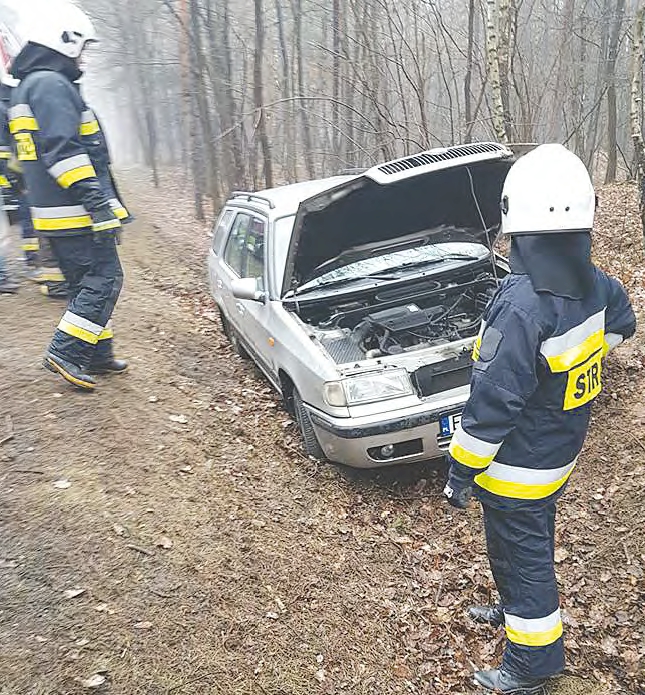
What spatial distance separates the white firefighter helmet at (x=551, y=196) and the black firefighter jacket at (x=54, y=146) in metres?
3.05

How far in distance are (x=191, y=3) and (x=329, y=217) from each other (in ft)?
39.4

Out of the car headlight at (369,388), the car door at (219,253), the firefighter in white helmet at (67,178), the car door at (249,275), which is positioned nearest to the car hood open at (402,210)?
the car door at (249,275)

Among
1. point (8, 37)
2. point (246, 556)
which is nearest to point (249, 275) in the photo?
point (246, 556)

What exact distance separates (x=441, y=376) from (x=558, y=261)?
6.17 ft

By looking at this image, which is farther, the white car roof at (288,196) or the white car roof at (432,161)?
the white car roof at (288,196)

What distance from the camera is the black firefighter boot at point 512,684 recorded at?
8.89 ft

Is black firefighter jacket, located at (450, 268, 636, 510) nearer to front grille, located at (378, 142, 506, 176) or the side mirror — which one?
front grille, located at (378, 142, 506, 176)

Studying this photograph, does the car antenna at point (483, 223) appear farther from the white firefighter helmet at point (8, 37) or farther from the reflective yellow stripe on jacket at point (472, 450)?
the white firefighter helmet at point (8, 37)

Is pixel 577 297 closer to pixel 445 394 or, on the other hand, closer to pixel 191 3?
pixel 445 394

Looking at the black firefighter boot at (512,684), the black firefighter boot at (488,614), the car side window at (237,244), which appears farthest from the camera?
the car side window at (237,244)

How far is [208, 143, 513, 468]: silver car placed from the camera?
3996 mm

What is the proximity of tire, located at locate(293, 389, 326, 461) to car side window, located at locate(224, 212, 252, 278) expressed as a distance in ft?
5.73

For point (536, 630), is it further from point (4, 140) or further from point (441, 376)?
point (4, 140)

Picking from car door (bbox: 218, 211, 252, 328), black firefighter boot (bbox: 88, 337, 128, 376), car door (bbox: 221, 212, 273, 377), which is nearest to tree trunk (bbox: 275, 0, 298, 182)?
car door (bbox: 218, 211, 252, 328)
